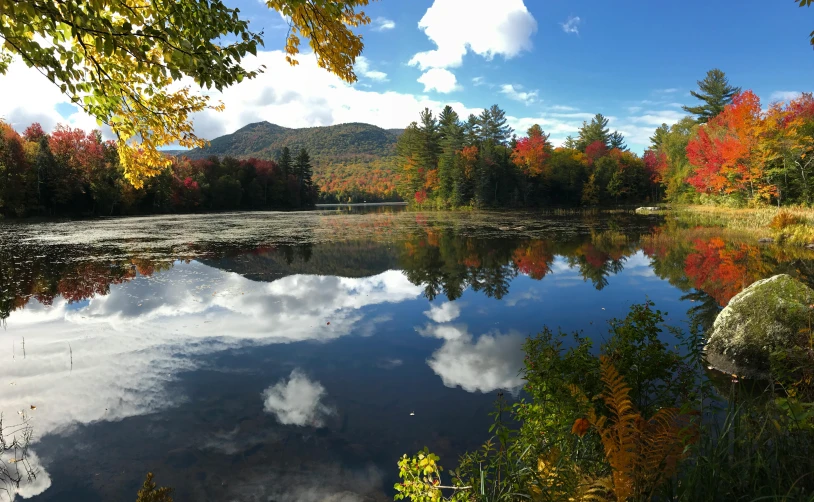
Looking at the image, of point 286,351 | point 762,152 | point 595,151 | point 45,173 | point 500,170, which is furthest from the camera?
point 595,151

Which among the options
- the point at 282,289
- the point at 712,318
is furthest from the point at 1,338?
the point at 712,318

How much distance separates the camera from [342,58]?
4715 millimetres

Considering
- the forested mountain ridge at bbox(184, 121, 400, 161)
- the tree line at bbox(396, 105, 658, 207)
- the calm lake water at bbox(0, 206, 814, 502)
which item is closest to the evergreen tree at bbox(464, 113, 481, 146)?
the tree line at bbox(396, 105, 658, 207)

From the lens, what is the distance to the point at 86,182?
4466 centimetres

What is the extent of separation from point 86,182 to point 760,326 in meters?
58.3

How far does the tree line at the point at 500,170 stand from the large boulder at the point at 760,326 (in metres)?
48.8

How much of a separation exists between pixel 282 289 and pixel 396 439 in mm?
7143

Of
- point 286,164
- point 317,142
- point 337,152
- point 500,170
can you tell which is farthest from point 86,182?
point 317,142

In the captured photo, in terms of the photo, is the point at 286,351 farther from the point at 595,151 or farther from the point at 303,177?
the point at 303,177

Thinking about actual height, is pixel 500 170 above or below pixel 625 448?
above

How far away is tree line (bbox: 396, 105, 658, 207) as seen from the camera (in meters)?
54.8

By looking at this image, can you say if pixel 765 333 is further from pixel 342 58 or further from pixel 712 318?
pixel 342 58

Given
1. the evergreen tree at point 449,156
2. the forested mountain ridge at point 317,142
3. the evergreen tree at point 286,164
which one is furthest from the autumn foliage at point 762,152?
the forested mountain ridge at point 317,142

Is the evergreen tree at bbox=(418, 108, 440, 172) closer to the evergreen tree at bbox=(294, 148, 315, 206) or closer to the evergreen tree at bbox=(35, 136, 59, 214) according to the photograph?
the evergreen tree at bbox=(294, 148, 315, 206)
